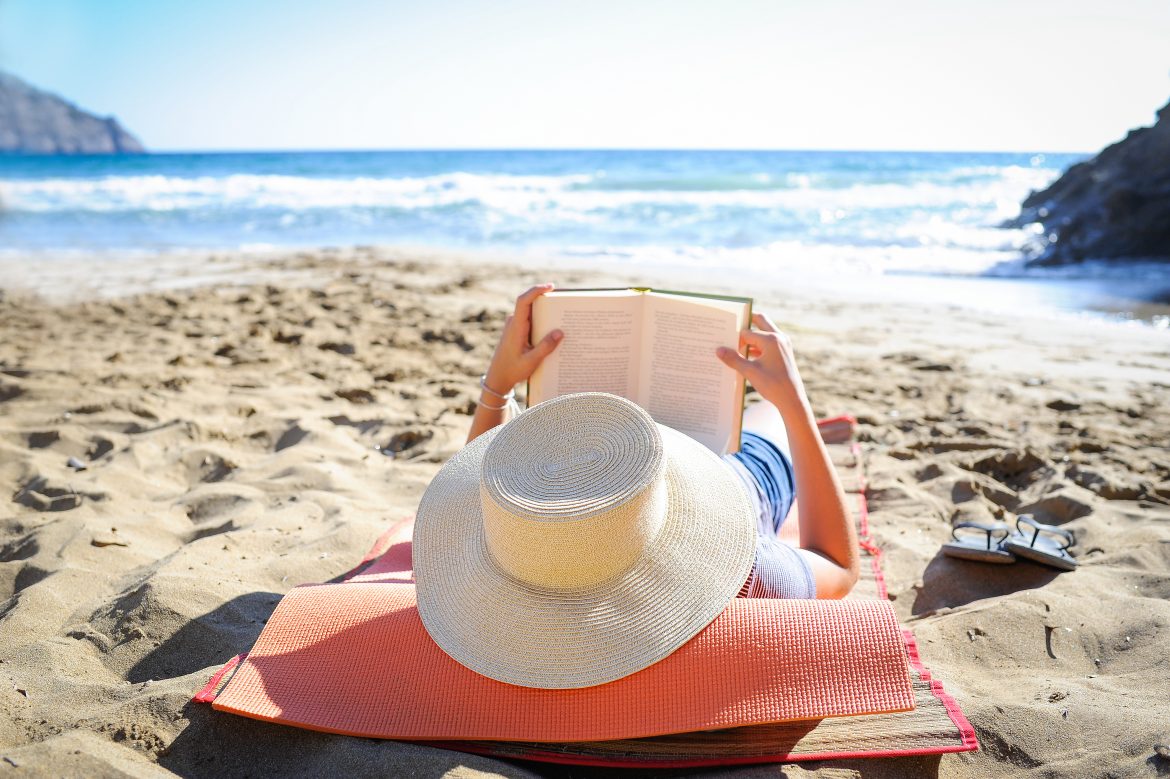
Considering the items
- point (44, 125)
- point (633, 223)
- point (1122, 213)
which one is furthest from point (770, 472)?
point (44, 125)

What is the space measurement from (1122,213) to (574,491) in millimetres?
11434

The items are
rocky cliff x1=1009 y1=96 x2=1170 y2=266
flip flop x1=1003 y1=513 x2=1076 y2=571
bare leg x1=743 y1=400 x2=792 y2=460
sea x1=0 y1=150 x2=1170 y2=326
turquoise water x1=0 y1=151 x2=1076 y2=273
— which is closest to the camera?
flip flop x1=1003 y1=513 x2=1076 y2=571

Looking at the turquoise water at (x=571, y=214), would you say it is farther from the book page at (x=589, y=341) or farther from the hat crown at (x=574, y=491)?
the hat crown at (x=574, y=491)

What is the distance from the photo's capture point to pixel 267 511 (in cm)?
285

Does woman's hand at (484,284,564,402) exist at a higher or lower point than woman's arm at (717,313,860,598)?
higher

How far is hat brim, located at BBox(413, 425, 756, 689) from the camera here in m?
1.48

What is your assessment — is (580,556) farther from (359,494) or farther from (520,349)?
(359,494)

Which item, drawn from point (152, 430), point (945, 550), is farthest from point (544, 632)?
point (152, 430)

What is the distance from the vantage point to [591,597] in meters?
1.49

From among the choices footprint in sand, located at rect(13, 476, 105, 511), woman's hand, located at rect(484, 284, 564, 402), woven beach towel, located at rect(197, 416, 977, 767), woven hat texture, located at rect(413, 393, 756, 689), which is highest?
woman's hand, located at rect(484, 284, 564, 402)

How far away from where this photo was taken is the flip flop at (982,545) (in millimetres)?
2498

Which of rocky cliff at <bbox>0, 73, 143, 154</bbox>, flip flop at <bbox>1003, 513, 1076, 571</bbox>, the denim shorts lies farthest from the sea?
rocky cliff at <bbox>0, 73, 143, 154</bbox>

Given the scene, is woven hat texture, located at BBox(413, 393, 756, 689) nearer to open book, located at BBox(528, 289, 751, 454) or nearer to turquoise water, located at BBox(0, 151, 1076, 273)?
open book, located at BBox(528, 289, 751, 454)

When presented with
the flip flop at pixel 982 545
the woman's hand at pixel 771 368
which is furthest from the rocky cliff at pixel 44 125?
the flip flop at pixel 982 545
